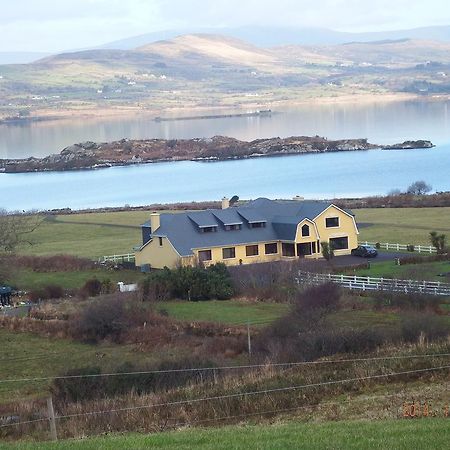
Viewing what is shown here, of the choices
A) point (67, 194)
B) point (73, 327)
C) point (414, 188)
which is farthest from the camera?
point (67, 194)

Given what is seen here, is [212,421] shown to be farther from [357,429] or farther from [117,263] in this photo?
[117,263]

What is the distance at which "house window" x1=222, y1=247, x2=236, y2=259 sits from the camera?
30.6m

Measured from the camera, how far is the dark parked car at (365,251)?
102 ft

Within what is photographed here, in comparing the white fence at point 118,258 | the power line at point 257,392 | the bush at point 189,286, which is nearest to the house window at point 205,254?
the white fence at point 118,258

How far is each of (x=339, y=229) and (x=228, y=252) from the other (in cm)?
367

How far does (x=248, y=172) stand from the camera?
279 ft

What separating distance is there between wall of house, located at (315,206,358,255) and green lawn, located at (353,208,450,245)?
2453 mm

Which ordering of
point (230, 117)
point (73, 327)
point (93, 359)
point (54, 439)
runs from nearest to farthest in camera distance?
point (54, 439)
point (93, 359)
point (73, 327)
point (230, 117)

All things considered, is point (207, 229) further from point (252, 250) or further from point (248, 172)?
point (248, 172)

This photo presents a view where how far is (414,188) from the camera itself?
59.3 meters

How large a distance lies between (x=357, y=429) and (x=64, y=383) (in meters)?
6.11

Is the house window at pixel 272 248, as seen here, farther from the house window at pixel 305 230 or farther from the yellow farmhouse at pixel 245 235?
the house window at pixel 305 230

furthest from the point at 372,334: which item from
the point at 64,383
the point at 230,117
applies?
the point at 230,117

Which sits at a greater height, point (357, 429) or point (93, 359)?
point (357, 429)
